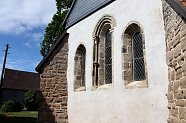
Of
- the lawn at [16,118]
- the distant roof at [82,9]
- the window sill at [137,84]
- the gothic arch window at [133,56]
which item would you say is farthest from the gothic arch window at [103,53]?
A: the lawn at [16,118]

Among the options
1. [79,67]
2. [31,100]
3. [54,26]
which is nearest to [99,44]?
[79,67]

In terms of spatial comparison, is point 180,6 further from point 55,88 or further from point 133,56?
point 55,88

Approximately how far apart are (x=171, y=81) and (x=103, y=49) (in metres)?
3.44

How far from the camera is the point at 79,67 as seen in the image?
9.01 meters

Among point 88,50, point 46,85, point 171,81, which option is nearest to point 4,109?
point 46,85

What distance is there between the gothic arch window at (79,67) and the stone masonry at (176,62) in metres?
4.15

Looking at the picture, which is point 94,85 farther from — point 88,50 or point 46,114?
point 46,114

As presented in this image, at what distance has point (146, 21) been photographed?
624cm

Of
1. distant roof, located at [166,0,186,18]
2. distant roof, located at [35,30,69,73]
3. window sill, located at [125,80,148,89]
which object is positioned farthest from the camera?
distant roof, located at [35,30,69,73]

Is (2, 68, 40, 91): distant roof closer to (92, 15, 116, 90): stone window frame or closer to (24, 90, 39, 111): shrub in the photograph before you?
(24, 90, 39, 111): shrub

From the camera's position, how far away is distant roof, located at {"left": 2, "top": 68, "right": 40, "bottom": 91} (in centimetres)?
3734

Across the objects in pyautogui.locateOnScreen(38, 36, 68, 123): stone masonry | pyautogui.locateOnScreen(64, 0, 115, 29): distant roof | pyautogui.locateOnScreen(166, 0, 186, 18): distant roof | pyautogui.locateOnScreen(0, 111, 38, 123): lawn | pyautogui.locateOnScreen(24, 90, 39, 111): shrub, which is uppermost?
pyautogui.locateOnScreen(64, 0, 115, 29): distant roof

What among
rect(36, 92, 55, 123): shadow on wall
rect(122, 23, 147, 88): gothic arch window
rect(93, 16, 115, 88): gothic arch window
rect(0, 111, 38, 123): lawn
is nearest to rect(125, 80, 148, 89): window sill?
rect(122, 23, 147, 88): gothic arch window

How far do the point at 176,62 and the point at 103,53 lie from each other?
366cm
